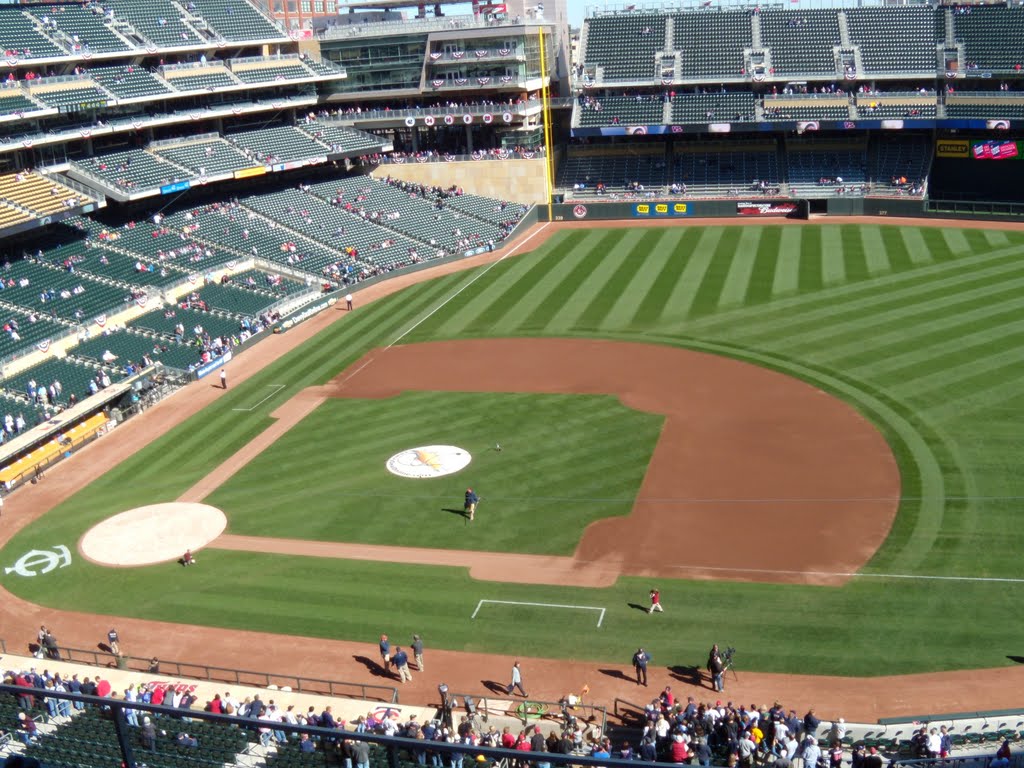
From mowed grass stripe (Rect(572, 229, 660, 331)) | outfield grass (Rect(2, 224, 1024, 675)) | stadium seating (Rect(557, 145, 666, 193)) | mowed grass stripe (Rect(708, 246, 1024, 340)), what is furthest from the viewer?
stadium seating (Rect(557, 145, 666, 193))

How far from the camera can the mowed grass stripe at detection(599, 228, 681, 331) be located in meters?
49.4

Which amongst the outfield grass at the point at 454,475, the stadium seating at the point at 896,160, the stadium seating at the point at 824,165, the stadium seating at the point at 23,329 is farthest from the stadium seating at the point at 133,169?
the stadium seating at the point at 896,160

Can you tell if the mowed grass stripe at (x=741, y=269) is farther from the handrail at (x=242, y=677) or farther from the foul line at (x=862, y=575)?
the handrail at (x=242, y=677)

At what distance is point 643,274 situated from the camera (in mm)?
57562

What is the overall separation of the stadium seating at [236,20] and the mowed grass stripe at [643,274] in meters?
32.7

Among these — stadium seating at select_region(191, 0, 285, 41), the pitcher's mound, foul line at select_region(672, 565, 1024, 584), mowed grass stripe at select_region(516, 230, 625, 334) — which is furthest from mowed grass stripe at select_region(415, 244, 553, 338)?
stadium seating at select_region(191, 0, 285, 41)

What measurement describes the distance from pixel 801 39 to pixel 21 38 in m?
56.6

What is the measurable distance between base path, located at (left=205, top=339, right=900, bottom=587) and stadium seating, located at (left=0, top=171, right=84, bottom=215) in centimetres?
1939

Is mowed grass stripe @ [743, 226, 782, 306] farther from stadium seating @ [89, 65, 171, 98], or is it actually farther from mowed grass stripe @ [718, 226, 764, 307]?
stadium seating @ [89, 65, 171, 98]

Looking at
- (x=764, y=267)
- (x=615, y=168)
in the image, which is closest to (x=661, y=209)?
(x=615, y=168)

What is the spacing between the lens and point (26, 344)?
4338cm

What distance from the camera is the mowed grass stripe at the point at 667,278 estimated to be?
49406 millimetres

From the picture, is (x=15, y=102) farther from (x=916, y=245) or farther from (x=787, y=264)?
(x=916, y=245)

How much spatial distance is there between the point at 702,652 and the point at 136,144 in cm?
5450
